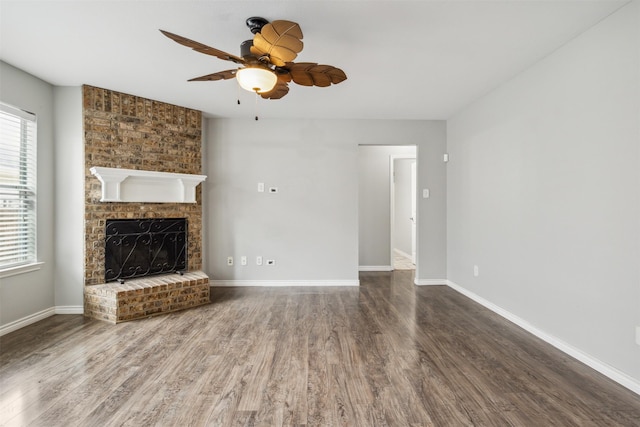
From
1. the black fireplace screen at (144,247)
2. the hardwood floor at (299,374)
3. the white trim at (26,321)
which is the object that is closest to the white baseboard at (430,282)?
the hardwood floor at (299,374)

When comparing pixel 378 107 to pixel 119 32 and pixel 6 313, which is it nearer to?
pixel 119 32

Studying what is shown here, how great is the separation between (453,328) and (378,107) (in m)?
2.84

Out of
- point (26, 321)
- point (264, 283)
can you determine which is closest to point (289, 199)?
point (264, 283)

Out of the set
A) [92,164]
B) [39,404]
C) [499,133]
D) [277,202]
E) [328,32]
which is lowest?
[39,404]

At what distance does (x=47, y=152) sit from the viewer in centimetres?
333

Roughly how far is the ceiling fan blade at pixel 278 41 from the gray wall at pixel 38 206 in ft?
8.86

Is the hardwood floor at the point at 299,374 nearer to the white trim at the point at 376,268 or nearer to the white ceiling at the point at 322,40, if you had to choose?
the white trim at the point at 376,268

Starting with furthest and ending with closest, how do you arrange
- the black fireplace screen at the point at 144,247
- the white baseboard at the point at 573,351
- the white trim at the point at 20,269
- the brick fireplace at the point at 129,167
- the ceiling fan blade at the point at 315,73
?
1. the black fireplace screen at the point at 144,247
2. the brick fireplace at the point at 129,167
3. the white trim at the point at 20,269
4. the ceiling fan blade at the point at 315,73
5. the white baseboard at the point at 573,351

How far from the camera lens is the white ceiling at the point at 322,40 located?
2.07 metres

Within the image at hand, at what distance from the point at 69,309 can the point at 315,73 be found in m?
3.73

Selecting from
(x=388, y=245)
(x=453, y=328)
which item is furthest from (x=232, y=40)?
(x=388, y=245)

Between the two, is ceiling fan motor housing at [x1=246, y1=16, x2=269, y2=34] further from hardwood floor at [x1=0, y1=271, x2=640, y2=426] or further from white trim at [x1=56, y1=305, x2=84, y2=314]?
white trim at [x1=56, y1=305, x2=84, y2=314]

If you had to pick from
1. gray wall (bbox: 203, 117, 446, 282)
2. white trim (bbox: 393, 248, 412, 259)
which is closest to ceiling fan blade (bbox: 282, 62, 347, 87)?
gray wall (bbox: 203, 117, 446, 282)

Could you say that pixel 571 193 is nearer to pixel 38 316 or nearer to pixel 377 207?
pixel 377 207
